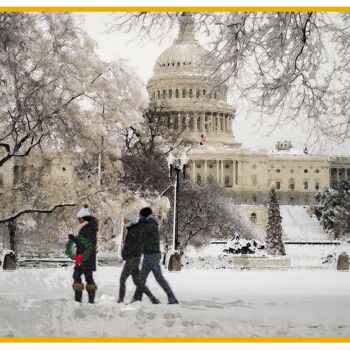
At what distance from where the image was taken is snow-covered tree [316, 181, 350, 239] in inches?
374

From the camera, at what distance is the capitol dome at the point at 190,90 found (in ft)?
29.8

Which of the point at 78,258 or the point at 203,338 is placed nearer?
the point at 203,338

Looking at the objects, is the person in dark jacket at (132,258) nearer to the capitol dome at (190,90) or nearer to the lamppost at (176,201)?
the lamppost at (176,201)

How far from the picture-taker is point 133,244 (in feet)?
29.2

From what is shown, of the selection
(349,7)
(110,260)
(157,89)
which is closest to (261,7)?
(349,7)

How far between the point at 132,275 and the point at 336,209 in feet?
7.23

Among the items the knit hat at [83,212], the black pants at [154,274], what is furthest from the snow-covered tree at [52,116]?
the black pants at [154,274]

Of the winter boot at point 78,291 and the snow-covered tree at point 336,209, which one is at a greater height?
the snow-covered tree at point 336,209

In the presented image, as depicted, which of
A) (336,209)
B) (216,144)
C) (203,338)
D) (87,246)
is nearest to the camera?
(203,338)

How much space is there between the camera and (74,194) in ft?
30.8

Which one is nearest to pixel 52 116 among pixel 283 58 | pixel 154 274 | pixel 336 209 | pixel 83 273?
pixel 83 273

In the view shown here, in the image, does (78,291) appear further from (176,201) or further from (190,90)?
(190,90)

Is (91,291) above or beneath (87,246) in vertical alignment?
beneath

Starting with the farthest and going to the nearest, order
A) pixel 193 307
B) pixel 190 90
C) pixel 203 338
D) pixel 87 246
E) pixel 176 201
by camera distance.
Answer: pixel 176 201
pixel 190 90
pixel 87 246
pixel 193 307
pixel 203 338
